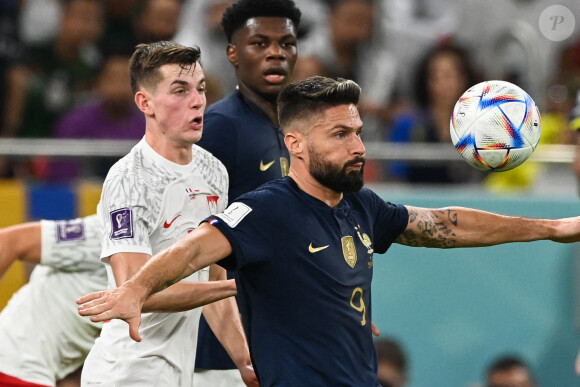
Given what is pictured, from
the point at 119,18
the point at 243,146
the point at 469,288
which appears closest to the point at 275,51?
the point at 243,146

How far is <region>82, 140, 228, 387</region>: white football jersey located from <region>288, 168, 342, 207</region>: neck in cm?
54

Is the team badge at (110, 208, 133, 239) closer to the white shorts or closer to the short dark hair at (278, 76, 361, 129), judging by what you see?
the short dark hair at (278, 76, 361, 129)

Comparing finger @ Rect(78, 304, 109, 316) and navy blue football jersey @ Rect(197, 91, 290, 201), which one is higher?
navy blue football jersey @ Rect(197, 91, 290, 201)

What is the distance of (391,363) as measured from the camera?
7.77 meters

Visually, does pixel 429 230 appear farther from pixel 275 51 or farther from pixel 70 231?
pixel 70 231

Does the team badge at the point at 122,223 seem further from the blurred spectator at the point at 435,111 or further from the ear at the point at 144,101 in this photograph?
the blurred spectator at the point at 435,111

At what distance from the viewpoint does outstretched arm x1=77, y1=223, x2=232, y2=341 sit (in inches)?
145

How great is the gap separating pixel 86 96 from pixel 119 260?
499cm

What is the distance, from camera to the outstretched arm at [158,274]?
3.69 m

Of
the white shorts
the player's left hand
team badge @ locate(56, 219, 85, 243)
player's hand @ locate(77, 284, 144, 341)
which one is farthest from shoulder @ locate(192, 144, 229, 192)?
the player's left hand

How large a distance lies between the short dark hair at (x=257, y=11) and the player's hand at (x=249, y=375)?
1.81 m

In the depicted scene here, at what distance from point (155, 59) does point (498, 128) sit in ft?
5.27

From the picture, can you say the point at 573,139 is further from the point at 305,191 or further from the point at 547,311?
the point at 305,191

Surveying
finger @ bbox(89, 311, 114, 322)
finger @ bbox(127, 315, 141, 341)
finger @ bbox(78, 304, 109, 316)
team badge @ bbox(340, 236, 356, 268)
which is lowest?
finger @ bbox(127, 315, 141, 341)
